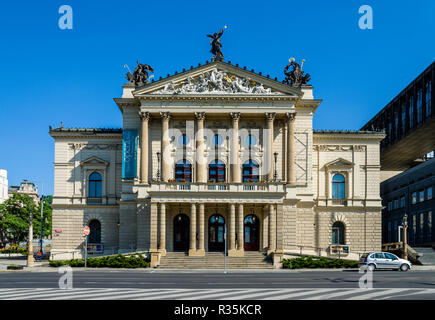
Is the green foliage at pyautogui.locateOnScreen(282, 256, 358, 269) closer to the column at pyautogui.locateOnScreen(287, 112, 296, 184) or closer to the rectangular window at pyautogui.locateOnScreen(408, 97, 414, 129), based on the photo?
the column at pyautogui.locateOnScreen(287, 112, 296, 184)

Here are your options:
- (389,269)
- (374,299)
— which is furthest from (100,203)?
(374,299)

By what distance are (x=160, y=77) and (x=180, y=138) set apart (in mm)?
6679

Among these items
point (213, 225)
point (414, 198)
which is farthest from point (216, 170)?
point (414, 198)

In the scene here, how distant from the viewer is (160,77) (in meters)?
60.8

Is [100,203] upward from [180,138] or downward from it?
downward

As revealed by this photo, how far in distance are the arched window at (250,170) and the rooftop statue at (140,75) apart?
14.1 metres

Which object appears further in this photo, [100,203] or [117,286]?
[100,203]

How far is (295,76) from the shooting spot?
6309 centimetres

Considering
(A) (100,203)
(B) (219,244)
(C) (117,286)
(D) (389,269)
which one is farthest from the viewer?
(A) (100,203)

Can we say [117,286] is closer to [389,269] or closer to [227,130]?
[389,269]

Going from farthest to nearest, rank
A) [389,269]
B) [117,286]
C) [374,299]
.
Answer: [389,269]
[117,286]
[374,299]

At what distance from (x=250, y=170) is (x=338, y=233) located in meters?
12.7

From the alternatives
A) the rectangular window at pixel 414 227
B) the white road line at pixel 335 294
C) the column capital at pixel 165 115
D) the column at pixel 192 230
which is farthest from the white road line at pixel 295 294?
the rectangular window at pixel 414 227

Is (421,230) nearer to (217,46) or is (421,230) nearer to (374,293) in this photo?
(217,46)
